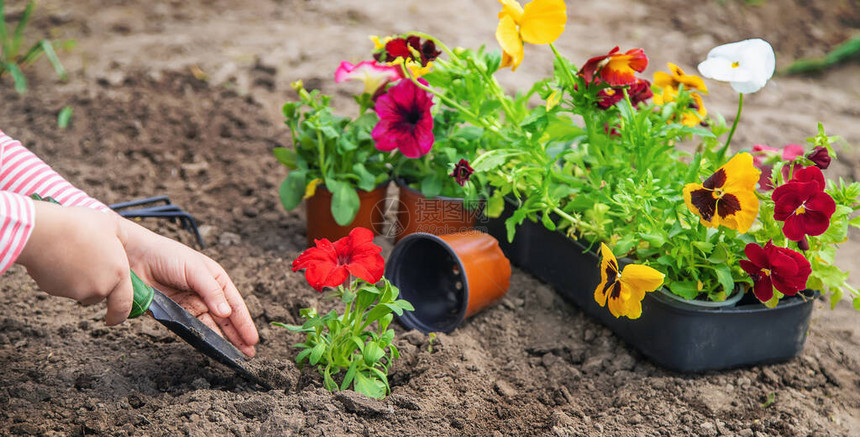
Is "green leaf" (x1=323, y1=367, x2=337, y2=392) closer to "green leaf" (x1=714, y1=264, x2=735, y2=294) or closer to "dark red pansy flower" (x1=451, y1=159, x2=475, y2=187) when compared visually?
"dark red pansy flower" (x1=451, y1=159, x2=475, y2=187)

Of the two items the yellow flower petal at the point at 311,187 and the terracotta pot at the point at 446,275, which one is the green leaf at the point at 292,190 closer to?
the yellow flower petal at the point at 311,187

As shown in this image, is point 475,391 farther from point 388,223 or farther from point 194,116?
point 194,116

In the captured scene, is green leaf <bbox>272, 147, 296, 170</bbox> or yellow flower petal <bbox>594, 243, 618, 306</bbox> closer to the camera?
yellow flower petal <bbox>594, 243, 618, 306</bbox>

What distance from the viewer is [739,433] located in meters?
1.57

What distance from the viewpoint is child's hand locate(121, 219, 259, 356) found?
1545 mm

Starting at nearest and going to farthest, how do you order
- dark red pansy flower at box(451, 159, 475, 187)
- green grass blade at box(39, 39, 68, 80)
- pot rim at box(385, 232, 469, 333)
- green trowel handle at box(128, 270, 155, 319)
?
green trowel handle at box(128, 270, 155, 319) < dark red pansy flower at box(451, 159, 475, 187) < pot rim at box(385, 232, 469, 333) < green grass blade at box(39, 39, 68, 80)

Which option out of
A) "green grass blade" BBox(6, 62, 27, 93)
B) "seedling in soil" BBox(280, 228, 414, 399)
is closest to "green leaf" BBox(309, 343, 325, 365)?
"seedling in soil" BBox(280, 228, 414, 399)

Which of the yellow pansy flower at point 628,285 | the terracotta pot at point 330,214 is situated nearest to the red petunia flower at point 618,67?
the yellow pansy flower at point 628,285

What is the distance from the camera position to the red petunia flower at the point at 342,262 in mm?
1454

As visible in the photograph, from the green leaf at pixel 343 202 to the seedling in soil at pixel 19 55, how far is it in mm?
1721

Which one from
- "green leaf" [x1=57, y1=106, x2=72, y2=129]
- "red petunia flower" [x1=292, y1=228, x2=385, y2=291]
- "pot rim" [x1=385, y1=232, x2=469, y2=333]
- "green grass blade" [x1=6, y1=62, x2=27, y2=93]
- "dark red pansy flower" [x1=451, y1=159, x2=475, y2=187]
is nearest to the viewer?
"red petunia flower" [x1=292, y1=228, x2=385, y2=291]

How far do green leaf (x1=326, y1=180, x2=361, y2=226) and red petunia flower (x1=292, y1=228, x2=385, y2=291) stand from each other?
1.62 feet

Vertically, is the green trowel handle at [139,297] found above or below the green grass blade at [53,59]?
above

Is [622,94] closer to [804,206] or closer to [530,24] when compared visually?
[530,24]
